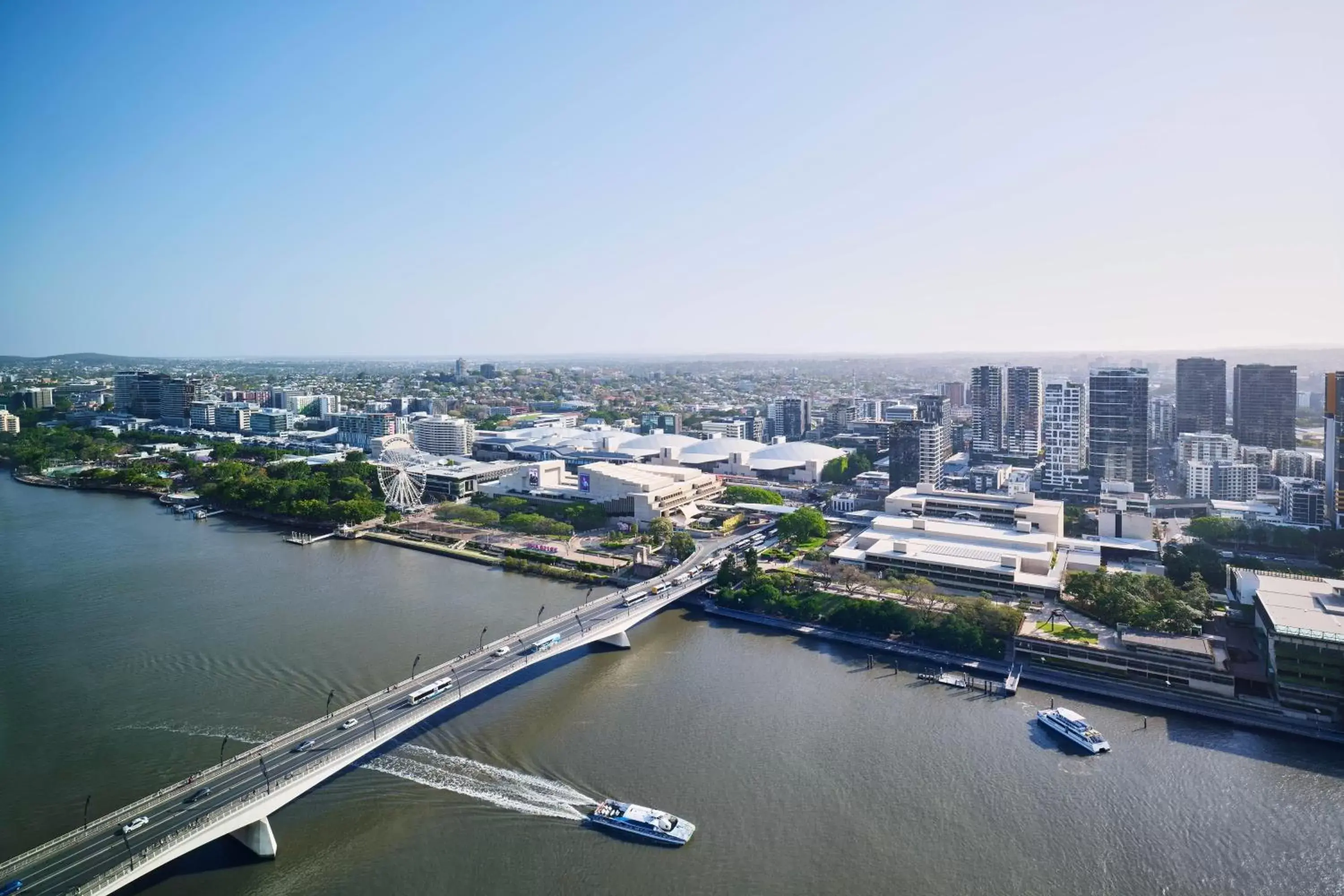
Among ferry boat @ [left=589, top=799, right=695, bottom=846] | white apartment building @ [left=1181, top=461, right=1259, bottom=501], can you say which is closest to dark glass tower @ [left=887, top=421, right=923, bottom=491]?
white apartment building @ [left=1181, top=461, right=1259, bottom=501]

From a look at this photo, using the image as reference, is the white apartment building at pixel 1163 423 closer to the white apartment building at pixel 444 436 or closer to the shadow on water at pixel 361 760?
the white apartment building at pixel 444 436

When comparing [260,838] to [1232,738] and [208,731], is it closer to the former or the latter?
[208,731]

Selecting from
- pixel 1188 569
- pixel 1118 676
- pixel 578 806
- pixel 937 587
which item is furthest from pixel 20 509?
pixel 1188 569

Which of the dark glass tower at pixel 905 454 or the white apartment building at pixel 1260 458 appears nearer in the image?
the dark glass tower at pixel 905 454

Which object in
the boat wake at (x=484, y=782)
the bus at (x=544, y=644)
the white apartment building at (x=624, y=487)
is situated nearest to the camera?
the boat wake at (x=484, y=782)

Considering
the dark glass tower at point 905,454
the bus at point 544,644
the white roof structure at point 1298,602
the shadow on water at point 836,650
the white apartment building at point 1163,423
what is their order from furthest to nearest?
the white apartment building at point 1163,423 < the dark glass tower at point 905,454 < the shadow on water at point 836,650 < the bus at point 544,644 < the white roof structure at point 1298,602

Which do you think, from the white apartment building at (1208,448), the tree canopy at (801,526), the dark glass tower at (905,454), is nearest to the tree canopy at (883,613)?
the tree canopy at (801,526)

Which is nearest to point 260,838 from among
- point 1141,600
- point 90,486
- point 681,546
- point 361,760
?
point 361,760

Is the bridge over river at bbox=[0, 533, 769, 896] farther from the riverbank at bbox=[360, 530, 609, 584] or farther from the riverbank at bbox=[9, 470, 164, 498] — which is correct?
the riverbank at bbox=[9, 470, 164, 498]
